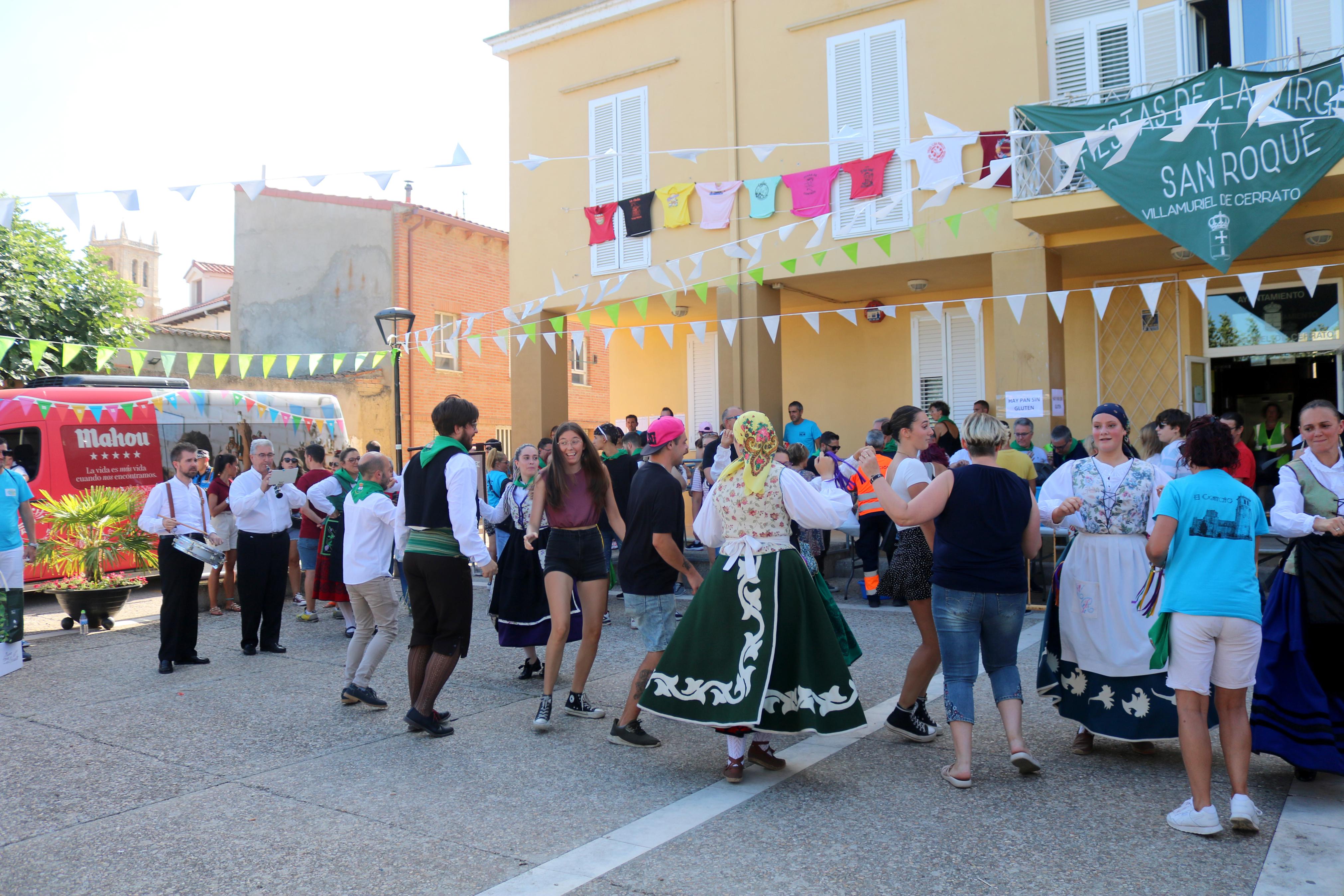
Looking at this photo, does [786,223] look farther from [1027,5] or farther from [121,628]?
[121,628]

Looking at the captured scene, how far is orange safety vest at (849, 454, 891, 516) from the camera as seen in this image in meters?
7.75

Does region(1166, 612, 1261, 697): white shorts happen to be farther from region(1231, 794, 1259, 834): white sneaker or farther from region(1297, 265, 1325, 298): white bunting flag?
region(1297, 265, 1325, 298): white bunting flag

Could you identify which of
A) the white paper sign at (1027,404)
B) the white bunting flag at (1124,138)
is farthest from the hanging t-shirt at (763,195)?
the white bunting flag at (1124,138)

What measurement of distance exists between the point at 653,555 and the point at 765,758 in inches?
52.0

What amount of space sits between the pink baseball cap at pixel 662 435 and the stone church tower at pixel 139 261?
9002cm

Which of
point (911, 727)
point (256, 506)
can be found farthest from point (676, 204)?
point (911, 727)

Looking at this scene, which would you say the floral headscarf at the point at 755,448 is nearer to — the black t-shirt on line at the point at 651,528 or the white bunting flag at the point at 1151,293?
the black t-shirt on line at the point at 651,528

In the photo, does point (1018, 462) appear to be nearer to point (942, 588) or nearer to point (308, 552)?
point (942, 588)

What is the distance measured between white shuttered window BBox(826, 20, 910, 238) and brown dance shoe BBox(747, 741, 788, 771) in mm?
9166

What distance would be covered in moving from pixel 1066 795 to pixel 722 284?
10.3 metres

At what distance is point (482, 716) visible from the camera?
6328mm

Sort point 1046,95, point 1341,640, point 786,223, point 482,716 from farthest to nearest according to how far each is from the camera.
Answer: point 786,223 < point 1046,95 < point 482,716 < point 1341,640

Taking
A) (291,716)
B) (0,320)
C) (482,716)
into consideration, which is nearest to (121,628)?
(291,716)

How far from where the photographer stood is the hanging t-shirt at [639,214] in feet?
47.5
